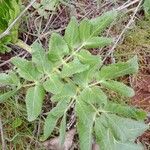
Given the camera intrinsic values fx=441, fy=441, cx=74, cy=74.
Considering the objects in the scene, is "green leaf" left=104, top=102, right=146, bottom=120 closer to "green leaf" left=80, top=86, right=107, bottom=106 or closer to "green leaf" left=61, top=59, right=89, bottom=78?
"green leaf" left=80, top=86, right=107, bottom=106

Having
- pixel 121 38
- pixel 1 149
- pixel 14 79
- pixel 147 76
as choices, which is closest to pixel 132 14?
pixel 121 38

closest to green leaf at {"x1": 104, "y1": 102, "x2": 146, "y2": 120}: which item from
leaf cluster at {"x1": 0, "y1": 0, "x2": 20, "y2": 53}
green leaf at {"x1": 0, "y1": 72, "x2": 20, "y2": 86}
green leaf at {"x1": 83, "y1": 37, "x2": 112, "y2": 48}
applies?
green leaf at {"x1": 83, "y1": 37, "x2": 112, "y2": 48}

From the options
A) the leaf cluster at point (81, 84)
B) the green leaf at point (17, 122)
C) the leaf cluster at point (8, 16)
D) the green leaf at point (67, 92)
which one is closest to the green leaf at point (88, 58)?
the leaf cluster at point (81, 84)

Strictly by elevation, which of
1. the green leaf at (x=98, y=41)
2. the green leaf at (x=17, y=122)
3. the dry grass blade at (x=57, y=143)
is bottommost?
the dry grass blade at (x=57, y=143)

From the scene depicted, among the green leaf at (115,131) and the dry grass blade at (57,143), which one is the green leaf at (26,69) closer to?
the green leaf at (115,131)

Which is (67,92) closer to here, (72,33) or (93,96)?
(93,96)

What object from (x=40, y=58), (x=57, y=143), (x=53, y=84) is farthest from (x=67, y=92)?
(x=57, y=143)

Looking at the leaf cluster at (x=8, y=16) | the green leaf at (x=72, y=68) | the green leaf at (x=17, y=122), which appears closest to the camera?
the green leaf at (x=72, y=68)
